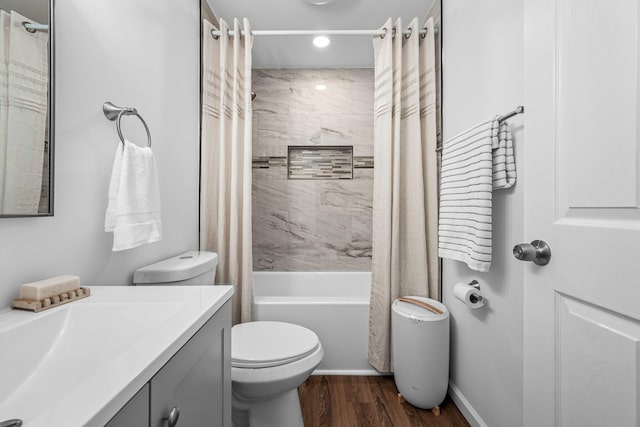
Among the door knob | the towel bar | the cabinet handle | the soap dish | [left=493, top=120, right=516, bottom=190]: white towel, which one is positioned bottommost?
the cabinet handle

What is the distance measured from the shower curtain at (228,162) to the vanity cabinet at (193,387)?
3.12ft

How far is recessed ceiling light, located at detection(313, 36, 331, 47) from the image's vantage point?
2135 mm

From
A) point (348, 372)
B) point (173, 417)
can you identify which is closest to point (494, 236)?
point (348, 372)

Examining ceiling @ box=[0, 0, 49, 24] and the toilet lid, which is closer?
ceiling @ box=[0, 0, 49, 24]

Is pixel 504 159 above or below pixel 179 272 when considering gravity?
above

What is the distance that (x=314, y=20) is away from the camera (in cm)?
203

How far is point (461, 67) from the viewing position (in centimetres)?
155

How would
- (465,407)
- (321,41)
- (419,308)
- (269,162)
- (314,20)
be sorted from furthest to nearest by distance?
(269,162), (321,41), (314,20), (419,308), (465,407)

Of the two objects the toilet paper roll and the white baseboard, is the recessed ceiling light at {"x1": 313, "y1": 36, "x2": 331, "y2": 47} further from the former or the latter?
the white baseboard

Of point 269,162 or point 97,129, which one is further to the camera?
point 269,162

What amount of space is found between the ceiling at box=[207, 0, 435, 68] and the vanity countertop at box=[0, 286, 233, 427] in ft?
6.23

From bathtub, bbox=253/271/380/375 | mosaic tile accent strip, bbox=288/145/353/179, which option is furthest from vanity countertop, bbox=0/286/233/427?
mosaic tile accent strip, bbox=288/145/353/179

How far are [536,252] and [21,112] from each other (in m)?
1.37

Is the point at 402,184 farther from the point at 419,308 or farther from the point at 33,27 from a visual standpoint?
the point at 33,27
